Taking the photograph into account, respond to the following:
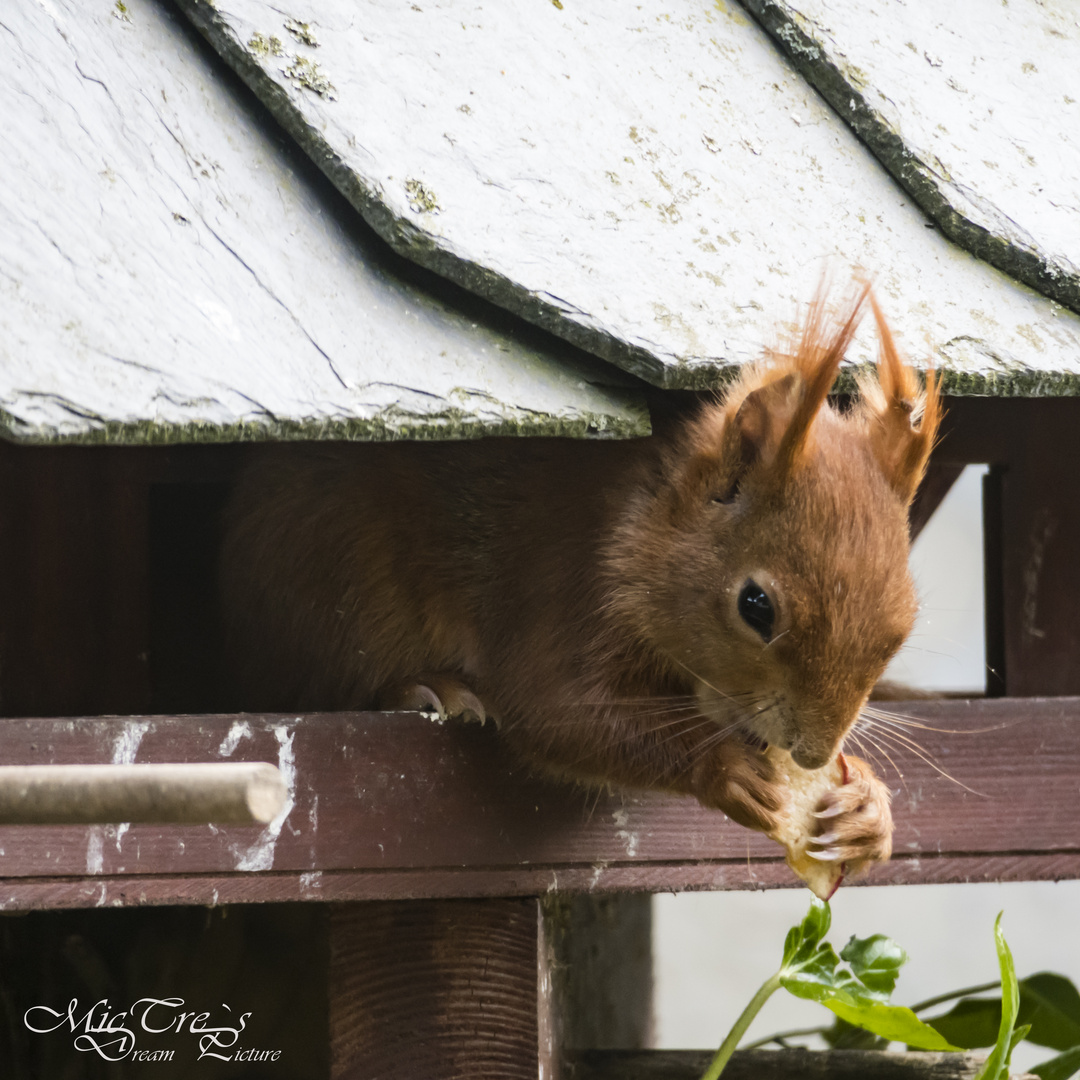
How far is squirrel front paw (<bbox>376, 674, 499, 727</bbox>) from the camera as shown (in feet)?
4.97

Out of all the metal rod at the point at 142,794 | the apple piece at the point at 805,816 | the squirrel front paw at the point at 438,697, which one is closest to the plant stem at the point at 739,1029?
the apple piece at the point at 805,816

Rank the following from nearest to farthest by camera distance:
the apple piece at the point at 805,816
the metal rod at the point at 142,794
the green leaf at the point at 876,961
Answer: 1. the metal rod at the point at 142,794
2. the apple piece at the point at 805,816
3. the green leaf at the point at 876,961

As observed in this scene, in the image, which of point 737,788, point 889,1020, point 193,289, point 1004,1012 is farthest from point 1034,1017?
point 193,289

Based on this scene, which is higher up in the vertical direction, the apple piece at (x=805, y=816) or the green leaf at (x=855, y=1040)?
the apple piece at (x=805, y=816)

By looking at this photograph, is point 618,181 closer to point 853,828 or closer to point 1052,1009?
point 853,828

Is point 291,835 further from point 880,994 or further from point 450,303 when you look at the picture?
point 880,994

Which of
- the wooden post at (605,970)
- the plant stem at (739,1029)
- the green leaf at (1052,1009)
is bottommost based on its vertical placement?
the wooden post at (605,970)

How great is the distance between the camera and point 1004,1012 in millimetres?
1489

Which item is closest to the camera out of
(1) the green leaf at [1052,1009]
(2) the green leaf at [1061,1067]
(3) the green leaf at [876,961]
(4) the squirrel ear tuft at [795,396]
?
(4) the squirrel ear tuft at [795,396]

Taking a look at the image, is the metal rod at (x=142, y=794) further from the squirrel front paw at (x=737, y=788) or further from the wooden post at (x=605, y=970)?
the wooden post at (x=605, y=970)

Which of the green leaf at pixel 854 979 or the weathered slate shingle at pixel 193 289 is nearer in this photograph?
the weathered slate shingle at pixel 193 289

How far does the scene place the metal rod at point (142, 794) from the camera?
74cm

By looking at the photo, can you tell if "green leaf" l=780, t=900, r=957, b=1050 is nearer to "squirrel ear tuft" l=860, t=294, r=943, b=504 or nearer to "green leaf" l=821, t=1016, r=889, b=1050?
"squirrel ear tuft" l=860, t=294, r=943, b=504

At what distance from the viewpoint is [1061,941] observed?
4371 millimetres
